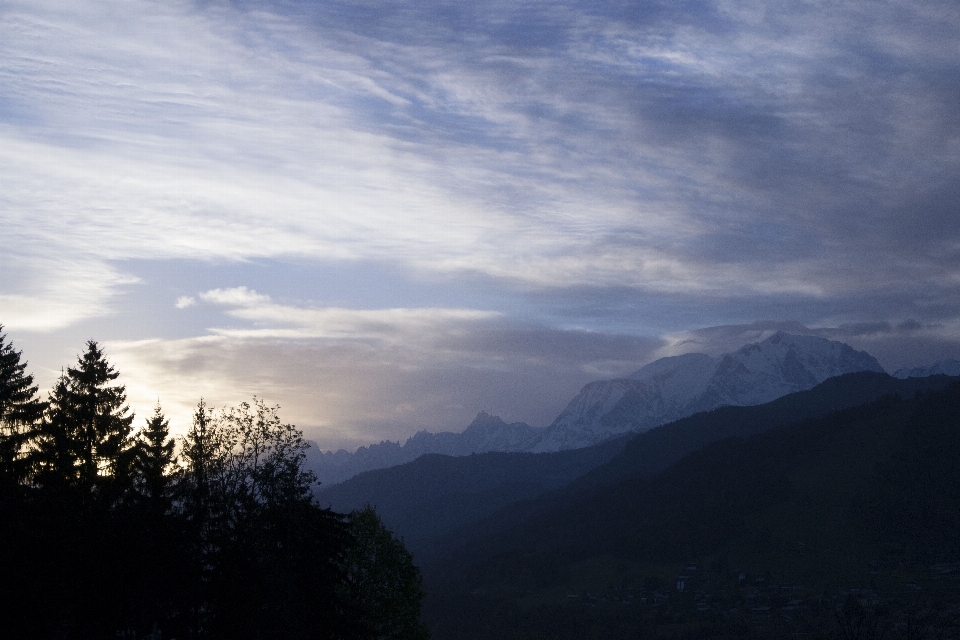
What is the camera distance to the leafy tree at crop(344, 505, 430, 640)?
68812 mm

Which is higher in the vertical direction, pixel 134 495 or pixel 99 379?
pixel 99 379

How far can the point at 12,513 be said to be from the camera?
50.1 metres

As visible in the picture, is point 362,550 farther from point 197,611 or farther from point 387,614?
point 197,611

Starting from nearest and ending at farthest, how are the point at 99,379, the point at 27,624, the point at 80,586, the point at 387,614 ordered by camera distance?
the point at 27,624 → the point at 80,586 → the point at 99,379 → the point at 387,614

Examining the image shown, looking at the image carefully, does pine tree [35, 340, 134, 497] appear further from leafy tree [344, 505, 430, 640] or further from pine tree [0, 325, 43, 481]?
leafy tree [344, 505, 430, 640]

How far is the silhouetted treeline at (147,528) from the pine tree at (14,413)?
0.32 ft

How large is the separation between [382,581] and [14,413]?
31166 mm

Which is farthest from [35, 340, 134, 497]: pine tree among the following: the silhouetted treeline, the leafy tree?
the leafy tree

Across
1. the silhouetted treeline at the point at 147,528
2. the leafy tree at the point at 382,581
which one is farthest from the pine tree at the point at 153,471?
the leafy tree at the point at 382,581

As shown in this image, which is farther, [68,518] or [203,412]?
[203,412]

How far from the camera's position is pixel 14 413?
56.7 meters

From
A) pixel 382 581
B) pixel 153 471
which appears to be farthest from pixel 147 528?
pixel 382 581

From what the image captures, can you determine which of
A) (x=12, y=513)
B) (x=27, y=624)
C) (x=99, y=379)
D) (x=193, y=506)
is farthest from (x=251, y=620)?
(x=99, y=379)

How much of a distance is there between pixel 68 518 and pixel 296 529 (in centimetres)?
1390
